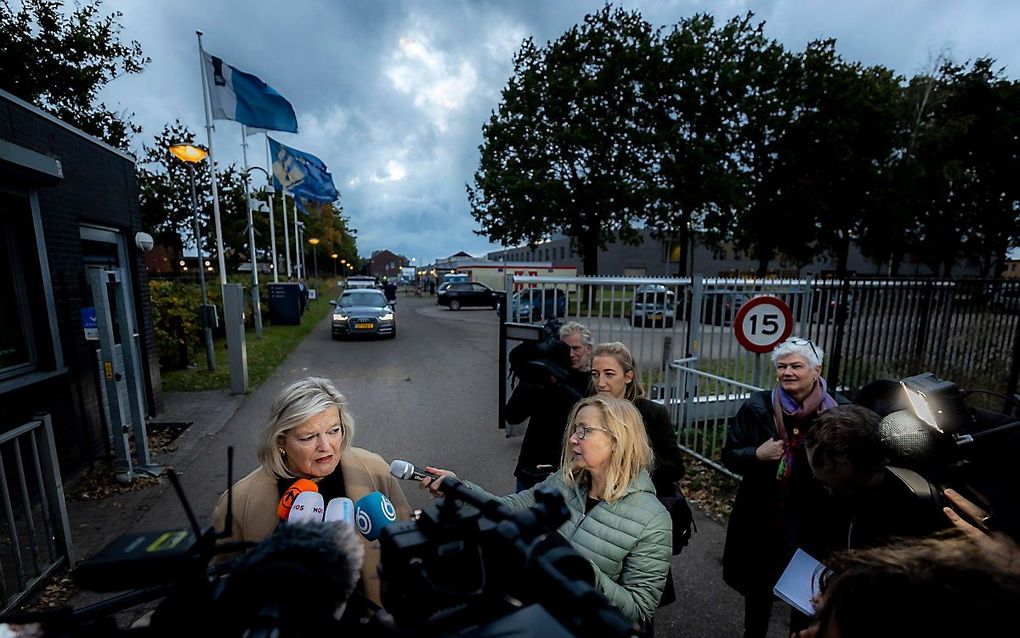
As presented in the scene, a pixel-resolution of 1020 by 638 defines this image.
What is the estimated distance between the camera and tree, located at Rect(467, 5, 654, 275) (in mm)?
22656

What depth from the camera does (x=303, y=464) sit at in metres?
1.95

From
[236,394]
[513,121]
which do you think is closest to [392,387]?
[236,394]

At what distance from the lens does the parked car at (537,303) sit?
5477mm

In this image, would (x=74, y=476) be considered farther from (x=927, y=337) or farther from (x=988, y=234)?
(x=988, y=234)

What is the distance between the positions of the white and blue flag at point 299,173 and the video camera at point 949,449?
647 inches

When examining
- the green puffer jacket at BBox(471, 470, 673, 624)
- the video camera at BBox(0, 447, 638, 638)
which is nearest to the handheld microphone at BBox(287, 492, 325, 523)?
the video camera at BBox(0, 447, 638, 638)

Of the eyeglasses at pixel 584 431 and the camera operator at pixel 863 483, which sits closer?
the camera operator at pixel 863 483

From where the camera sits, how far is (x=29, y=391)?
13.9ft

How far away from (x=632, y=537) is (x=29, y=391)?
18.5 feet

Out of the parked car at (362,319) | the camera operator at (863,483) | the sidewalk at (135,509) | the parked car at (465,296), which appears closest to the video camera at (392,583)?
the camera operator at (863,483)

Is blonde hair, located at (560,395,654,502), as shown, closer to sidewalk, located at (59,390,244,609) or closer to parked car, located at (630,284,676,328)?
sidewalk, located at (59,390,244,609)

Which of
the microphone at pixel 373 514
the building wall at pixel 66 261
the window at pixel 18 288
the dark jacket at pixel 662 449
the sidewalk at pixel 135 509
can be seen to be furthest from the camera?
the window at pixel 18 288

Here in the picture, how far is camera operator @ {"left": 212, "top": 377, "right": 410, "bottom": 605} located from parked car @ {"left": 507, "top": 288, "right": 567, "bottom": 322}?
11.3 feet

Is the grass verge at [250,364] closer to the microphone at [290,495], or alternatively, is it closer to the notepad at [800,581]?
the microphone at [290,495]
